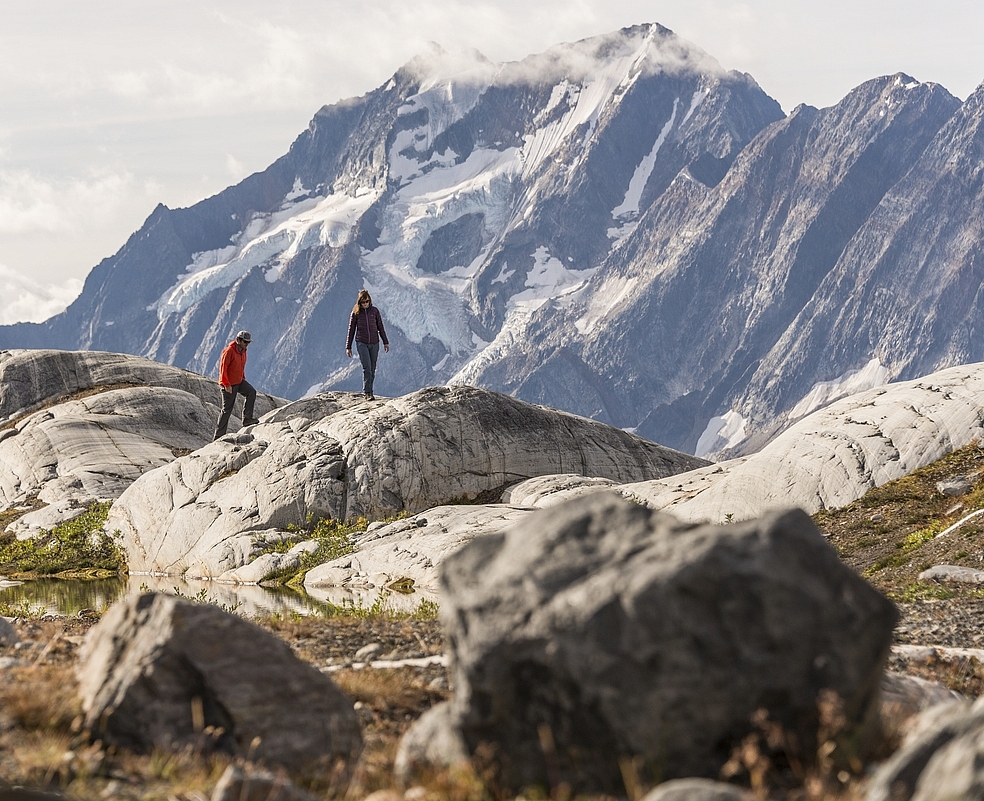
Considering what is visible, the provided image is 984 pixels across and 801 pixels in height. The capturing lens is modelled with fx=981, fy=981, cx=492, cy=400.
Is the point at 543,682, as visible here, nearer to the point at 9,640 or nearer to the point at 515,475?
the point at 9,640

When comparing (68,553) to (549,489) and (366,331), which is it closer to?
(366,331)

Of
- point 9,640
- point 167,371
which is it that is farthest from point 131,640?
point 167,371

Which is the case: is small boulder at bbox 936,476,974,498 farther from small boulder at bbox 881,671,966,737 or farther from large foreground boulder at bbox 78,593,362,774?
large foreground boulder at bbox 78,593,362,774

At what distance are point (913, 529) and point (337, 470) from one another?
17.4m

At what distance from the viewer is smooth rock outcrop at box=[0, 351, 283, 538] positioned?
128 ft

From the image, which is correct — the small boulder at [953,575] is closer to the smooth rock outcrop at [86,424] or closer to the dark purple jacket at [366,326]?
the dark purple jacket at [366,326]

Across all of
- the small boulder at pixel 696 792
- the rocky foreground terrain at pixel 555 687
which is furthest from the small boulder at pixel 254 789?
the small boulder at pixel 696 792

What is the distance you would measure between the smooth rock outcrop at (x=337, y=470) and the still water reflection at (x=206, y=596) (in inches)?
78.5

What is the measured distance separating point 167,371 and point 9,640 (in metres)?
43.6

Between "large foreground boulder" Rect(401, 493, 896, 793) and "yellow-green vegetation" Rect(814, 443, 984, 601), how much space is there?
→ 463 inches

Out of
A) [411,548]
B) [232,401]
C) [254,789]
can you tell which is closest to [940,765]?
[254,789]

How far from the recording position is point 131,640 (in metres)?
7.90

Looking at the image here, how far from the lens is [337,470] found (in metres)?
Result: 31.7

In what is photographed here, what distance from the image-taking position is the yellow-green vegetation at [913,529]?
18.6 m
